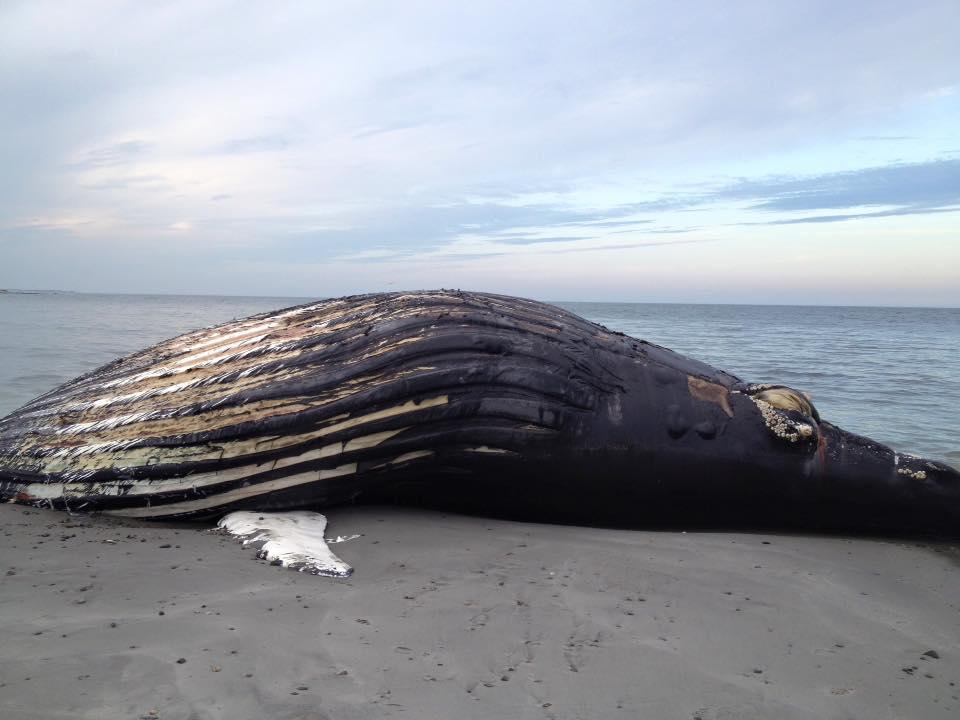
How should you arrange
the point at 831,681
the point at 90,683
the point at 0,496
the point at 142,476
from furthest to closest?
1. the point at 0,496
2. the point at 142,476
3. the point at 831,681
4. the point at 90,683

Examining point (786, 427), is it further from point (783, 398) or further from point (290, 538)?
point (290, 538)

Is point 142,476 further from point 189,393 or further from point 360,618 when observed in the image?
point 360,618

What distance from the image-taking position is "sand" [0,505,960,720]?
2.78 metres

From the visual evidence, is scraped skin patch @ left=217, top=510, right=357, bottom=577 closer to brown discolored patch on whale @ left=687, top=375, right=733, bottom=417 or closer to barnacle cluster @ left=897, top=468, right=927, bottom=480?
brown discolored patch on whale @ left=687, top=375, right=733, bottom=417

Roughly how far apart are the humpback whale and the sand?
0.40 m

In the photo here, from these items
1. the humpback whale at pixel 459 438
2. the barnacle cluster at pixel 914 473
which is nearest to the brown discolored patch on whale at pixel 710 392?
the humpback whale at pixel 459 438

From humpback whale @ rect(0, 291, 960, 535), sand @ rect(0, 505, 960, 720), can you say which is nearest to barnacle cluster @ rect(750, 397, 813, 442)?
humpback whale @ rect(0, 291, 960, 535)

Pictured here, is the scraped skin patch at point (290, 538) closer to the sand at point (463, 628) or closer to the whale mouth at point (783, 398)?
the sand at point (463, 628)

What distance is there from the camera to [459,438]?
5266 millimetres

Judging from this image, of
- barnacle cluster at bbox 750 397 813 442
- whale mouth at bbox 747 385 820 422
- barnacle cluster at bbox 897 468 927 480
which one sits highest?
whale mouth at bbox 747 385 820 422

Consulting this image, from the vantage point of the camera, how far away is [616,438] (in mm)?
5367

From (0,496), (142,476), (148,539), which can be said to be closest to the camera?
(148,539)

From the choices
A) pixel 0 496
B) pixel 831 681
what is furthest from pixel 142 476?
pixel 831 681

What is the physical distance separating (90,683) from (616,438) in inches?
140
